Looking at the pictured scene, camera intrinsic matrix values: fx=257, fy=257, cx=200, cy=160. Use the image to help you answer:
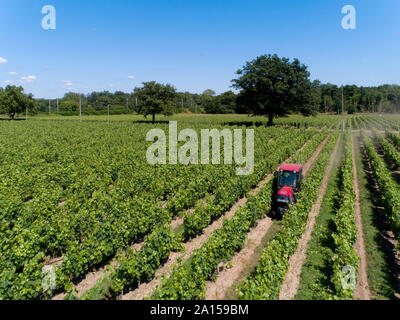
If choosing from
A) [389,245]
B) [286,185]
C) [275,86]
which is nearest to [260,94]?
[275,86]

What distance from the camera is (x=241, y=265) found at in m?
9.08

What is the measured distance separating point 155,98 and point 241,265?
55.7 metres

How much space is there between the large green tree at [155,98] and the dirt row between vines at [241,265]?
51.4 m

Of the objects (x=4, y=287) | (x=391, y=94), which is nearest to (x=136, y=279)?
(x=4, y=287)

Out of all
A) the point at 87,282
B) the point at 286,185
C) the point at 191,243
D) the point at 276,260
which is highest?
the point at 286,185

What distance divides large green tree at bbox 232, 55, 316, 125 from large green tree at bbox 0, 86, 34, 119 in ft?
195

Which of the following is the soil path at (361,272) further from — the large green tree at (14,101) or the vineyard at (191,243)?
the large green tree at (14,101)

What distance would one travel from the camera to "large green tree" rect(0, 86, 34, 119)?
68312 mm

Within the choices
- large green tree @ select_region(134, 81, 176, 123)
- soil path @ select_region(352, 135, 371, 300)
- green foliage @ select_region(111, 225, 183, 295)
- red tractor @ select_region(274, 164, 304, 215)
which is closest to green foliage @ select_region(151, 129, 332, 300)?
red tractor @ select_region(274, 164, 304, 215)

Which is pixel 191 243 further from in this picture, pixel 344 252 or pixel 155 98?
pixel 155 98

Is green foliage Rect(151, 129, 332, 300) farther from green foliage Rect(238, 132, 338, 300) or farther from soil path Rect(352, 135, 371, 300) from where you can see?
soil path Rect(352, 135, 371, 300)
